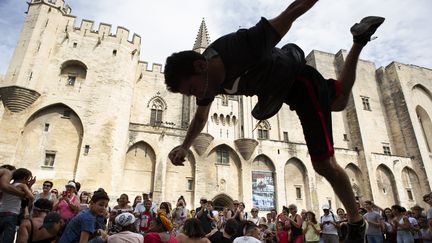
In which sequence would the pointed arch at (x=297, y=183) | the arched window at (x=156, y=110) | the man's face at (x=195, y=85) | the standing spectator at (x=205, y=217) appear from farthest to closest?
the arched window at (x=156, y=110), the pointed arch at (x=297, y=183), the standing spectator at (x=205, y=217), the man's face at (x=195, y=85)

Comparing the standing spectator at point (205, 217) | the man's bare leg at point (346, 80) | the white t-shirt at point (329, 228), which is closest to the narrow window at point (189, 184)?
the standing spectator at point (205, 217)

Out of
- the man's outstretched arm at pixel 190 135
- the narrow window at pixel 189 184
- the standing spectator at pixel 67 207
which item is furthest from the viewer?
the narrow window at pixel 189 184

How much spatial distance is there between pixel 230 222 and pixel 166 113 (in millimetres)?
20623

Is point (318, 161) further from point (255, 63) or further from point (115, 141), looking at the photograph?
point (115, 141)

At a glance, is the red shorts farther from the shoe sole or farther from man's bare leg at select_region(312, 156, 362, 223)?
the shoe sole

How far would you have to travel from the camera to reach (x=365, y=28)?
226 cm

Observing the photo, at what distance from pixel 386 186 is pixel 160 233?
2954 cm

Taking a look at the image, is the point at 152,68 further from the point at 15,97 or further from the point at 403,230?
the point at 403,230

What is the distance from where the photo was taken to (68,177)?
1827cm

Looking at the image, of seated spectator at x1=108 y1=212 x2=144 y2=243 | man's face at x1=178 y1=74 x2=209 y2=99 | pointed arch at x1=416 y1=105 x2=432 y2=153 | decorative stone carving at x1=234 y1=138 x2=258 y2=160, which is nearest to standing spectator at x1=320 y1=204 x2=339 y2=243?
seated spectator at x1=108 y1=212 x2=144 y2=243

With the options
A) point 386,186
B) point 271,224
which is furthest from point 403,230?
point 386,186

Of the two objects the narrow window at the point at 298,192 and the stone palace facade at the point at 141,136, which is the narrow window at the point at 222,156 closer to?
the stone palace facade at the point at 141,136

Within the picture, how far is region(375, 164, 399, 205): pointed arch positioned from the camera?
27109 mm

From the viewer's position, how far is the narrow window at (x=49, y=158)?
720 inches
